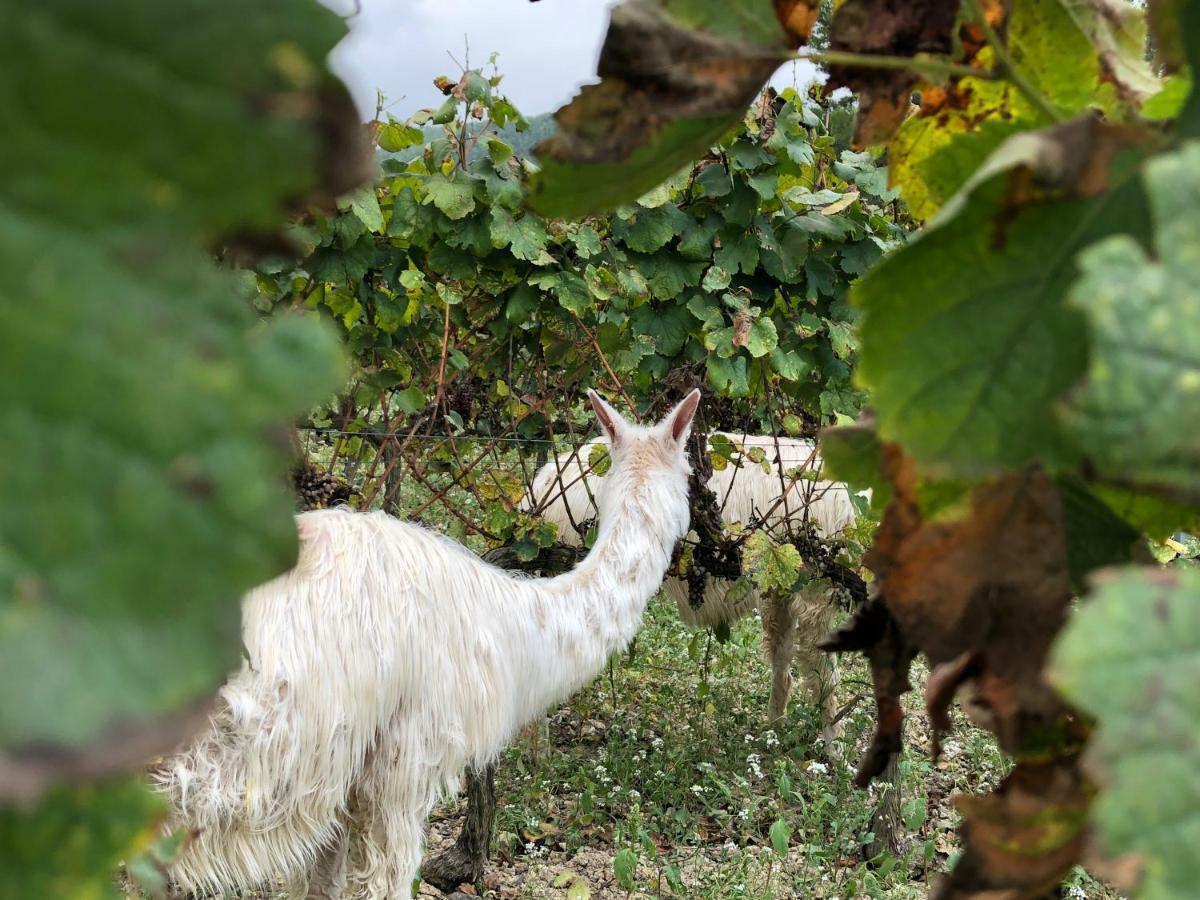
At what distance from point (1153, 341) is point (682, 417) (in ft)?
11.5

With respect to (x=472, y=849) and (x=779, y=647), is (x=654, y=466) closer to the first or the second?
(x=472, y=849)

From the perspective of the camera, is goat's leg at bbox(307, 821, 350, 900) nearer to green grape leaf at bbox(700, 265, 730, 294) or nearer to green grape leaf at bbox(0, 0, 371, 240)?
green grape leaf at bbox(700, 265, 730, 294)

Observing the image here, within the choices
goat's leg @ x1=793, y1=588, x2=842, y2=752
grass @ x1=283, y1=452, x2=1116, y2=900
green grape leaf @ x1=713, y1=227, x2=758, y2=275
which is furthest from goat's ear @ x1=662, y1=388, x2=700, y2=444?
goat's leg @ x1=793, y1=588, x2=842, y2=752

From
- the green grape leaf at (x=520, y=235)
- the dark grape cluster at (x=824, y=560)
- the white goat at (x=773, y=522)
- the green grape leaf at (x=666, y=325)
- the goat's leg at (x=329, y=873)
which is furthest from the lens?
the white goat at (x=773, y=522)

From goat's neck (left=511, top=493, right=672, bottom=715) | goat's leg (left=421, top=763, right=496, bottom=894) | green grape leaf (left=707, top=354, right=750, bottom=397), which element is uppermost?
green grape leaf (left=707, top=354, right=750, bottom=397)

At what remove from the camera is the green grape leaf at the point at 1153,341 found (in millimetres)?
330

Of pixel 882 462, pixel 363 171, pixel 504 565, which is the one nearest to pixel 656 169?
pixel 882 462

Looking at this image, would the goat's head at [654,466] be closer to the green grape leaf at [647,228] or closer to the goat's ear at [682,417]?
the goat's ear at [682,417]

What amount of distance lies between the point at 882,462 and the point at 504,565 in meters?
3.97

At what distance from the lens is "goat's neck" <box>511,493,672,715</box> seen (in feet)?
11.6

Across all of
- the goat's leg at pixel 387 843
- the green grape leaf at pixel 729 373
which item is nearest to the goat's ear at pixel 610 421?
the green grape leaf at pixel 729 373

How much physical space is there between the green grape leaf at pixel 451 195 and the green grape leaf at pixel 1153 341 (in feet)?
11.2

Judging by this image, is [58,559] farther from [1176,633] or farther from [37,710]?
[1176,633]

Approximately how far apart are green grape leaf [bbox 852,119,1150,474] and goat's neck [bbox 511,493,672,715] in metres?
3.11
